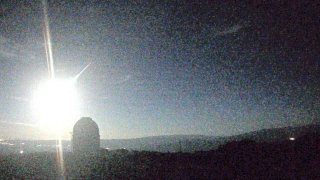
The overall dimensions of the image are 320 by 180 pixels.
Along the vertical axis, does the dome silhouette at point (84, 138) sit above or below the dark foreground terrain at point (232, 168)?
above

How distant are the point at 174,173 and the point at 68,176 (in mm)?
8657

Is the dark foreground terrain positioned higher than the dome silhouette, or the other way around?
the dome silhouette

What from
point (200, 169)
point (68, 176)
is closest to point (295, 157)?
point (200, 169)

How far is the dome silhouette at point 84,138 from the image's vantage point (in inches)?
1842

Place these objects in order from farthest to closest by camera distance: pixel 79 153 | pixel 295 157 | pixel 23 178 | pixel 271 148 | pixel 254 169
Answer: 1. pixel 79 153
2. pixel 271 148
3. pixel 295 157
4. pixel 254 169
5. pixel 23 178

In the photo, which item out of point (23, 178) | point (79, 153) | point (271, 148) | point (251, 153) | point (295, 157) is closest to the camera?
point (23, 178)

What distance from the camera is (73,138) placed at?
46969 millimetres

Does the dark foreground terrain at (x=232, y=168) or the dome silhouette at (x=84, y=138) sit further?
the dome silhouette at (x=84, y=138)

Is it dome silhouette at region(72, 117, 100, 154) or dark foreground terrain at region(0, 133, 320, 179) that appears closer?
dark foreground terrain at region(0, 133, 320, 179)

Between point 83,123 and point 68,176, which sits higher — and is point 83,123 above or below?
above

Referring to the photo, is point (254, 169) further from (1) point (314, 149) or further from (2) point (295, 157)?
(1) point (314, 149)

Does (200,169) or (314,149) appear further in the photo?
(314,149)

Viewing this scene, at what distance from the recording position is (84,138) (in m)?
46.8

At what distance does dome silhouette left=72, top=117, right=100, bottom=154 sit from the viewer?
46781 millimetres
